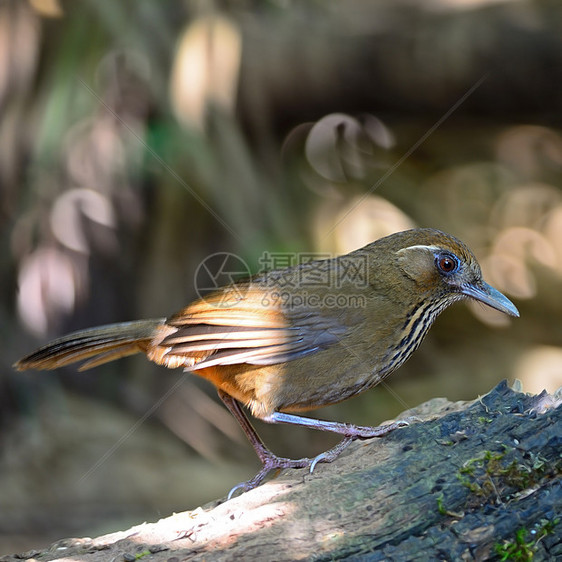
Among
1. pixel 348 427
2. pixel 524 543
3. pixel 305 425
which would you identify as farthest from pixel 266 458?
pixel 524 543

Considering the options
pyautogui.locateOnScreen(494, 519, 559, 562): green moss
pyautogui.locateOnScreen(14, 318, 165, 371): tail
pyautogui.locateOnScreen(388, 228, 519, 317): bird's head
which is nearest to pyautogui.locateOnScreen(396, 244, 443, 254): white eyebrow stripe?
pyautogui.locateOnScreen(388, 228, 519, 317): bird's head

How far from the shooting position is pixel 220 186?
17.7 feet

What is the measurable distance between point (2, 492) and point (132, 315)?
5.57ft

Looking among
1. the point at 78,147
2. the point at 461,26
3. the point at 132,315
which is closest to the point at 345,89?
the point at 461,26

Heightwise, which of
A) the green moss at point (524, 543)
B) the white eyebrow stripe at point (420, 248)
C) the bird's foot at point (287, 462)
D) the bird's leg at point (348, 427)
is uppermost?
the white eyebrow stripe at point (420, 248)

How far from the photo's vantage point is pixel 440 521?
222 centimetres

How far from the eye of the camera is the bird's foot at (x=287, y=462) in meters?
2.96

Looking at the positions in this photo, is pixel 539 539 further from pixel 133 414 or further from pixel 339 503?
pixel 133 414

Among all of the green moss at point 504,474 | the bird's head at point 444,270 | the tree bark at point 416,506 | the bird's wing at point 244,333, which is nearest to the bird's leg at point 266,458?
the tree bark at point 416,506

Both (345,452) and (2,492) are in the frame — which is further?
(2,492)

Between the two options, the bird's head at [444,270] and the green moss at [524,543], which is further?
the bird's head at [444,270]

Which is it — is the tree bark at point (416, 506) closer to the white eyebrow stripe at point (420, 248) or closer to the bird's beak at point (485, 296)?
the bird's beak at point (485, 296)

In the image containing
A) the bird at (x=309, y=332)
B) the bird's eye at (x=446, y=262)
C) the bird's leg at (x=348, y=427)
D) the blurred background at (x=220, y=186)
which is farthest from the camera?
the blurred background at (x=220, y=186)

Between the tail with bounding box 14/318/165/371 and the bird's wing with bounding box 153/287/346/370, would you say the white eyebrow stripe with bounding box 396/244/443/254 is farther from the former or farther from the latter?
the tail with bounding box 14/318/165/371
